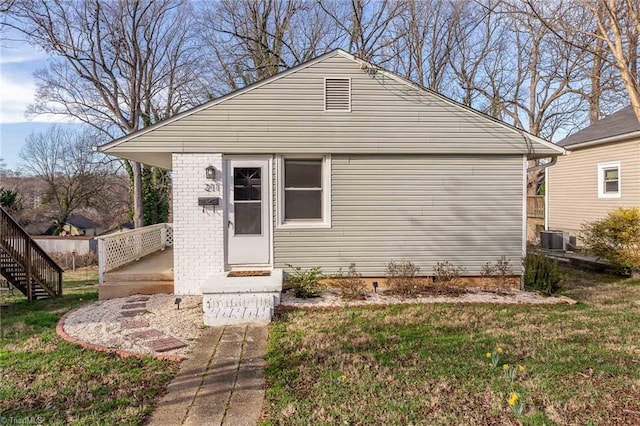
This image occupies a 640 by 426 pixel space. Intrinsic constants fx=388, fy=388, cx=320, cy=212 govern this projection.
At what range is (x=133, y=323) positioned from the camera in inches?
213

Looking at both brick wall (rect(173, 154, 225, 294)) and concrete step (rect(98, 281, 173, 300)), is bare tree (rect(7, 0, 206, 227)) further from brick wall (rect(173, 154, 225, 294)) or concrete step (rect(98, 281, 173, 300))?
brick wall (rect(173, 154, 225, 294))

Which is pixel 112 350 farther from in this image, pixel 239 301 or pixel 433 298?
pixel 433 298

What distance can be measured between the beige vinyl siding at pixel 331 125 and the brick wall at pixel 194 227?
1.00 ft

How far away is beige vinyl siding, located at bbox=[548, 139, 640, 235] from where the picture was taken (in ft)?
37.9

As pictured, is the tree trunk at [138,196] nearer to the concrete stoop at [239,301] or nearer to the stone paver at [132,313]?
the stone paver at [132,313]

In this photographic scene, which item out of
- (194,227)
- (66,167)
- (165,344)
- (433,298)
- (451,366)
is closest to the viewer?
(451,366)

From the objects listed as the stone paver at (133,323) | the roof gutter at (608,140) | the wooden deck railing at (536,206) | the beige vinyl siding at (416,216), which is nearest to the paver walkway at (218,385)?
the stone paver at (133,323)

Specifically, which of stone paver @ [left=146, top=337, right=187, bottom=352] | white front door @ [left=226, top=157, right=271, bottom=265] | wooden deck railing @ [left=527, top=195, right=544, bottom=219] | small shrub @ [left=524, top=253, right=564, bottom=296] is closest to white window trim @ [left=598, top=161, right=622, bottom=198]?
wooden deck railing @ [left=527, top=195, right=544, bottom=219]

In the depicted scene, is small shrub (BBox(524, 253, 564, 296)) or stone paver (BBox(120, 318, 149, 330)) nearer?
stone paver (BBox(120, 318, 149, 330))

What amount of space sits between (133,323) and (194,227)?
6.57 ft

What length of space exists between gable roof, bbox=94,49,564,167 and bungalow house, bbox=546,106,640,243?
606 cm

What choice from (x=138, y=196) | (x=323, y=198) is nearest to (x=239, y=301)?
(x=323, y=198)

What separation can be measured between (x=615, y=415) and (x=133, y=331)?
16.9ft

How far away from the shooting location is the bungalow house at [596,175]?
11.6 m
